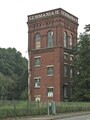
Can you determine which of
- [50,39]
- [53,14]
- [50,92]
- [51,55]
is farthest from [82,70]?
[53,14]

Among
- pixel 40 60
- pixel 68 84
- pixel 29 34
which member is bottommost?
pixel 68 84

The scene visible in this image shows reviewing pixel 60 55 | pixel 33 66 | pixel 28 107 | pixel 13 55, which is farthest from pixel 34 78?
pixel 13 55

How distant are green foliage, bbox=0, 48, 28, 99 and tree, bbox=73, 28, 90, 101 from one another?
73.2 feet

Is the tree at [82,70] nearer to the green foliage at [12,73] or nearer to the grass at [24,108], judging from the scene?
the grass at [24,108]

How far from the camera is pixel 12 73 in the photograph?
10006 cm

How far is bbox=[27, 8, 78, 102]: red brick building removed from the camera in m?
62.8

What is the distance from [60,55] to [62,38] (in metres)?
3.22

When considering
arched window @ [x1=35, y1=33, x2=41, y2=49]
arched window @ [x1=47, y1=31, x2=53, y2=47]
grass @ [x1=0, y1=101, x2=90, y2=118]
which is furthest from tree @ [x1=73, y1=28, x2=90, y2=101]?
grass @ [x1=0, y1=101, x2=90, y2=118]

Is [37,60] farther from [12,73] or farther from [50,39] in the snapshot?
[12,73]

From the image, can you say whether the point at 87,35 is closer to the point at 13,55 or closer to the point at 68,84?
the point at 68,84

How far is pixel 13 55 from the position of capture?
366 ft

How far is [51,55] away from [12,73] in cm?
3744

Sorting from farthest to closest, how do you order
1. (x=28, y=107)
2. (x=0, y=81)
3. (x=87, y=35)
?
1. (x=0, y=81)
2. (x=87, y=35)
3. (x=28, y=107)

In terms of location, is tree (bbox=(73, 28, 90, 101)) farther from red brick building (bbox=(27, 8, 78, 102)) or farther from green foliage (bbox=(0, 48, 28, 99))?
green foliage (bbox=(0, 48, 28, 99))
